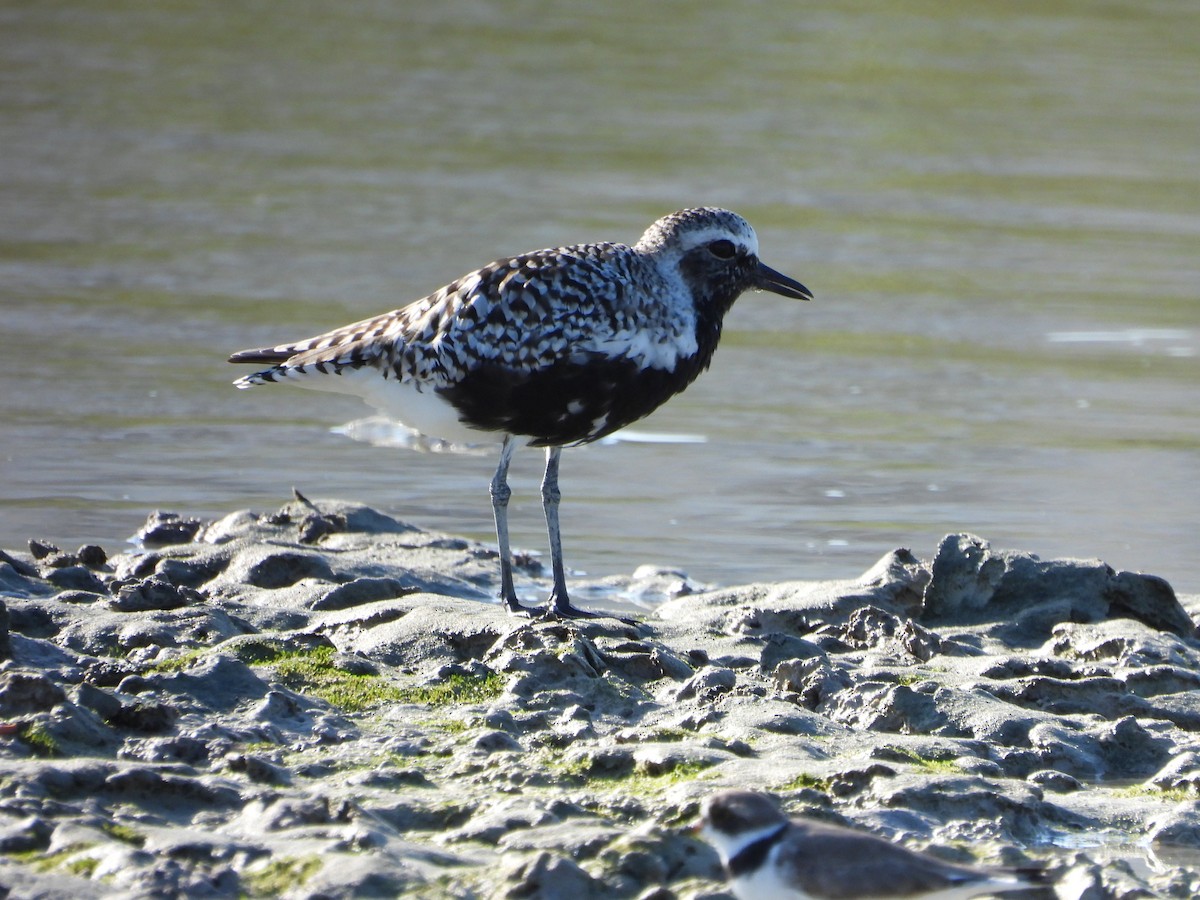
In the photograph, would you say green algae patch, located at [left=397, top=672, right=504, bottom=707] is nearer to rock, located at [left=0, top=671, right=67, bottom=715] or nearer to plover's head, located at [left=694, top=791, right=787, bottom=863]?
rock, located at [left=0, top=671, right=67, bottom=715]

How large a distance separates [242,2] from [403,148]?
10191mm

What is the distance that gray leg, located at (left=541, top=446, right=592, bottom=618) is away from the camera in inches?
297

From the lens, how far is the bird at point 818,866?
4.32 m

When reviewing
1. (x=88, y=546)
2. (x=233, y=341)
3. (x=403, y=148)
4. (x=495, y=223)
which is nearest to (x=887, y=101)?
(x=403, y=148)

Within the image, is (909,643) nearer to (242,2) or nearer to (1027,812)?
(1027,812)

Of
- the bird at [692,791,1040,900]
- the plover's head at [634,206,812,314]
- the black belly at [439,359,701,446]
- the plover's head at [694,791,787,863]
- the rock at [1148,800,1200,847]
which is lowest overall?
the rock at [1148,800,1200,847]

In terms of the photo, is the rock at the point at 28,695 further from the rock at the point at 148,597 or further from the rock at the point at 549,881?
the rock at the point at 549,881

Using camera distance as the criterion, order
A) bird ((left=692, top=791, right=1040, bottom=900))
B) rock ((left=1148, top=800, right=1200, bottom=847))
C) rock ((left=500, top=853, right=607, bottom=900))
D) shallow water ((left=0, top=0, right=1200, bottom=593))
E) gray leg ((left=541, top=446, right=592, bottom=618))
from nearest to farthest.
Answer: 1. bird ((left=692, top=791, right=1040, bottom=900))
2. rock ((left=500, top=853, right=607, bottom=900))
3. rock ((left=1148, top=800, right=1200, bottom=847))
4. gray leg ((left=541, top=446, right=592, bottom=618))
5. shallow water ((left=0, top=0, right=1200, bottom=593))

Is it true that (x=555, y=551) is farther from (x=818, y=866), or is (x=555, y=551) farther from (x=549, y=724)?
(x=818, y=866)

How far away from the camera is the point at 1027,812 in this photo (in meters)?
5.38

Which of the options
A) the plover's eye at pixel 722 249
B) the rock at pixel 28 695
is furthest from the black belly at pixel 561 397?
the rock at pixel 28 695

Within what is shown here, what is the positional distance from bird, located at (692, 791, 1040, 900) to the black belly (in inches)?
124

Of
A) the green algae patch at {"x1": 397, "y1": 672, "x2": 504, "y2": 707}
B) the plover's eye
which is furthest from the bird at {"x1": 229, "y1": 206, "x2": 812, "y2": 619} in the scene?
the green algae patch at {"x1": 397, "y1": 672, "x2": 504, "y2": 707}

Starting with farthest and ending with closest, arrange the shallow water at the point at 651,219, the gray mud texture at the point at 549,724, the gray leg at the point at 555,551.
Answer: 1. the shallow water at the point at 651,219
2. the gray leg at the point at 555,551
3. the gray mud texture at the point at 549,724
